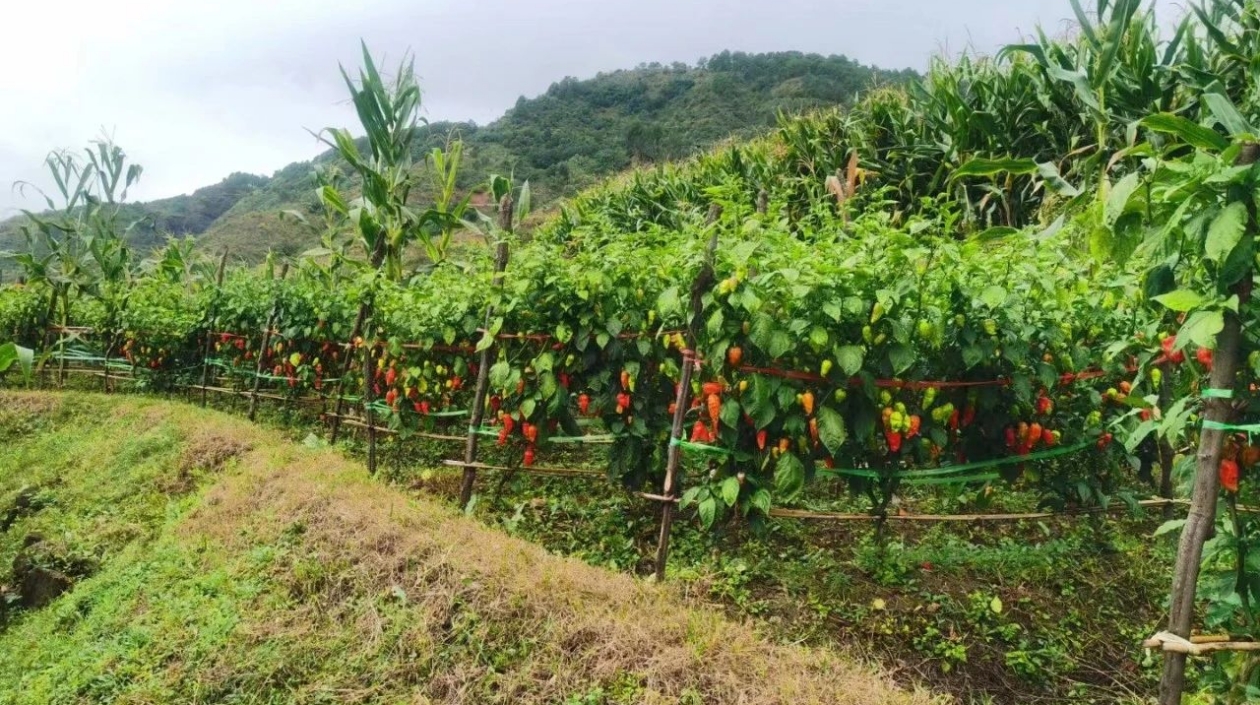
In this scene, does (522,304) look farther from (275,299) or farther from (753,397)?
(275,299)

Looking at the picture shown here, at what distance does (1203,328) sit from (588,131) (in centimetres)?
3385

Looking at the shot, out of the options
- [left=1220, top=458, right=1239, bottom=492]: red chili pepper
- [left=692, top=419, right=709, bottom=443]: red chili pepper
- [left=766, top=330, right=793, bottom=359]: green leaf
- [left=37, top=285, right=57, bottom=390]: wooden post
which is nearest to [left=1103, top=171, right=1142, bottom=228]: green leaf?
[left=1220, top=458, right=1239, bottom=492]: red chili pepper

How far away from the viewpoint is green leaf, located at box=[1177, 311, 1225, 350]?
1590mm

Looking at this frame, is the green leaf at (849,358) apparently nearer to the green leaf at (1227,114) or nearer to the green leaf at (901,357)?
the green leaf at (901,357)

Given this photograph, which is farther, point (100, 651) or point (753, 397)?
point (100, 651)

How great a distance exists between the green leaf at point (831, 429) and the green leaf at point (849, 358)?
0.17 m

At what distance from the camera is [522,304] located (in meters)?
4.02

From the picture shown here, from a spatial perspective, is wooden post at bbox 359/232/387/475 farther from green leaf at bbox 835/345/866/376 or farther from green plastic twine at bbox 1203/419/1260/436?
green plastic twine at bbox 1203/419/1260/436

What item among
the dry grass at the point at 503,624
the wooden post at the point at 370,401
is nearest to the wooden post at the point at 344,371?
the wooden post at the point at 370,401

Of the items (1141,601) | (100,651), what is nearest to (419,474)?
(100,651)

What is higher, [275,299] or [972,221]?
[972,221]

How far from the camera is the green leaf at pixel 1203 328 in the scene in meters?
1.59

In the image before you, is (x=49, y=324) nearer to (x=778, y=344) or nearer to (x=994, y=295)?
(x=778, y=344)

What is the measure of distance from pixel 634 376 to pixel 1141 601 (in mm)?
2542
